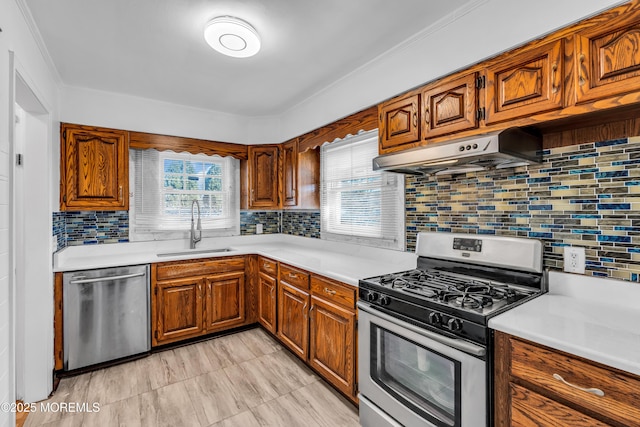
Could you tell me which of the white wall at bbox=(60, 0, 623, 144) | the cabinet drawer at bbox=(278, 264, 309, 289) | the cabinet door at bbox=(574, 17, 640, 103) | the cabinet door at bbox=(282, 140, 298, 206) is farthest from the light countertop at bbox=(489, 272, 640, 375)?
the cabinet door at bbox=(282, 140, 298, 206)

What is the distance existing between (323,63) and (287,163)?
142 cm

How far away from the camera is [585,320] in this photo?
1.24 m

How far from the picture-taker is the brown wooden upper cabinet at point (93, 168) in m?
2.77

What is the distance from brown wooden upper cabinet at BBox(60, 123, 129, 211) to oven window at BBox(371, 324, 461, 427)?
2.73m

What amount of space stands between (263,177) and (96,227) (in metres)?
1.79

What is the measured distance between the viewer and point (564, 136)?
1607mm

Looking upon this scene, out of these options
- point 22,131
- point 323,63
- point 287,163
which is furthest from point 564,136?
point 22,131

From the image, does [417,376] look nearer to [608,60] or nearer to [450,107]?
[450,107]

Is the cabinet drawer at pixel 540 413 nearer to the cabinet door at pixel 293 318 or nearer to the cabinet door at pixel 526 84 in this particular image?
the cabinet door at pixel 526 84

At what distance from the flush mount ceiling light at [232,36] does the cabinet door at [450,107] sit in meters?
1.15

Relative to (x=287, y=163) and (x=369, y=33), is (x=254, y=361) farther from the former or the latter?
(x=369, y=33)

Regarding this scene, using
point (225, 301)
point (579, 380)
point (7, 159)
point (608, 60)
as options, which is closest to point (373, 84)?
point (608, 60)

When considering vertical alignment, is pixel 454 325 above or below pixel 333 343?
above

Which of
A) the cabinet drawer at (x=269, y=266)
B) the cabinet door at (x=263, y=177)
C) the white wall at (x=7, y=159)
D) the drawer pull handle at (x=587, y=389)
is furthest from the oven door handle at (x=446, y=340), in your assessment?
the cabinet door at (x=263, y=177)
